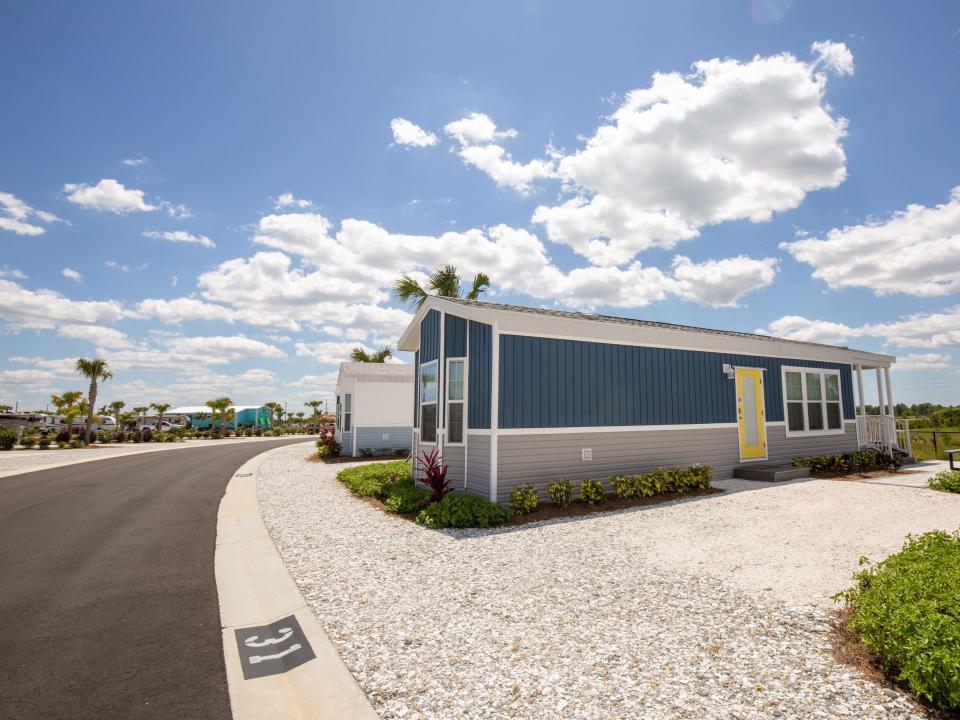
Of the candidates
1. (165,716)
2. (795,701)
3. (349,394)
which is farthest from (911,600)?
(349,394)

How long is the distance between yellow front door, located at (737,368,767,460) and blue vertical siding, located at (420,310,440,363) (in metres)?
7.81

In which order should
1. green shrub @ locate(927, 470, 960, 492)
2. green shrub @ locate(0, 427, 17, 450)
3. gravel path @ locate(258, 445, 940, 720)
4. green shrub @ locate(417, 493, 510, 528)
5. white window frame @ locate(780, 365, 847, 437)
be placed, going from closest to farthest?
gravel path @ locate(258, 445, 940, 720), green shrub @ locate(417, 493, 510, 528), green shrub @ locate(927, 470, 960, 492), white window frame @ locate(780, 365, 847, 437), green shrub @ locate(0, 427, 17, 450)

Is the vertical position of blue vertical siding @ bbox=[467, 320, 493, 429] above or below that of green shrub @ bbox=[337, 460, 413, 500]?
above

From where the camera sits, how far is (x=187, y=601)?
4.93 meters

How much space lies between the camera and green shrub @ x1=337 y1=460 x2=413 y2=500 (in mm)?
10664

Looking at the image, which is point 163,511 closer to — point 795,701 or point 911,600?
point 795,701

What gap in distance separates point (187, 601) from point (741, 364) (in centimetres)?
1263

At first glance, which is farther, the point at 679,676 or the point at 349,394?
the point at 349,394

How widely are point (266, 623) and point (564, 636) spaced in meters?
2.66

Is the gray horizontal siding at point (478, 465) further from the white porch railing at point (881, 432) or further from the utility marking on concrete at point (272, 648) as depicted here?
the white porch railing at point (881, 432)

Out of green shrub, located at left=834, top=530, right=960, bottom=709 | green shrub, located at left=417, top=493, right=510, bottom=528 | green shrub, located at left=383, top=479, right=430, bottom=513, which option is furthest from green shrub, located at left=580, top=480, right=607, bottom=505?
green shrub, located at left=834, top=530, right=960, bottom=709

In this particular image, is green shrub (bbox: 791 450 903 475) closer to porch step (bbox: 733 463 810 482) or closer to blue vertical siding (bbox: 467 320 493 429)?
porch step (bbox: 733 463 810 482)

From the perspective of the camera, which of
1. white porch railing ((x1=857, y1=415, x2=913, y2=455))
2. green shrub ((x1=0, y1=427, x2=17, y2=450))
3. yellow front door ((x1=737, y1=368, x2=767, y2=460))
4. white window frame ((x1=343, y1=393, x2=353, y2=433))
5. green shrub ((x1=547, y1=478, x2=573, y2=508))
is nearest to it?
green shrub ((x1=547, y1=478, x2=573, y2=508))

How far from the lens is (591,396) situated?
995 centimetres
